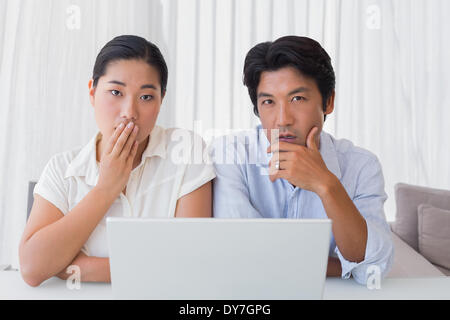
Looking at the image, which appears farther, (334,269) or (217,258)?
(334,269)

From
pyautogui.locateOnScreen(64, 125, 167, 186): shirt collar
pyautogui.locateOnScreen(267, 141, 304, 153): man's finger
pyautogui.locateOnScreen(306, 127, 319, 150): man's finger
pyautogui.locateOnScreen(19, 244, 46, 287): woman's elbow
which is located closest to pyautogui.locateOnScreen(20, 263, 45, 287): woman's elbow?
pyautogui.locateOnScreen(19, 244, 46, 287): woman's elbow

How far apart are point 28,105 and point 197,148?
1975mm

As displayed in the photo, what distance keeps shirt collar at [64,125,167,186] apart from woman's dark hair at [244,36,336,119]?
1.15ft

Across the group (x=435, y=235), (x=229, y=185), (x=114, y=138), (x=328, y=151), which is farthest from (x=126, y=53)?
(x=435, y=235)

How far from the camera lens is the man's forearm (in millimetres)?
1113

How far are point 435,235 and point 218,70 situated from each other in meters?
1.70

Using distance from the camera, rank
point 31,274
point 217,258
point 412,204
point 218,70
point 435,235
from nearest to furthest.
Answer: point 217,258
point 31,274
point 435,235
point 412,204
point 218,70

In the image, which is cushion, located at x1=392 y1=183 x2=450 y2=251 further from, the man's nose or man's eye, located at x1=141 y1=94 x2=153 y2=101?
man's eye, located at x1=141 y1=94 x2=153 y2=101

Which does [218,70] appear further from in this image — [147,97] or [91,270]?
[91,270]

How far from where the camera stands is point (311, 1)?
3.05m

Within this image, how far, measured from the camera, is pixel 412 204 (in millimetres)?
2354

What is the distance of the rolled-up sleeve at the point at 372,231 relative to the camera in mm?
1075

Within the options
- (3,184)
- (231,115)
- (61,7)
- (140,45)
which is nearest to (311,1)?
(231,115)
